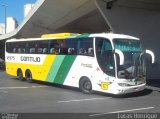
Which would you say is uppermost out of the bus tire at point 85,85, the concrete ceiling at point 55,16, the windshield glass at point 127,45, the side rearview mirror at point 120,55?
the concrete ceiling at point 55,16

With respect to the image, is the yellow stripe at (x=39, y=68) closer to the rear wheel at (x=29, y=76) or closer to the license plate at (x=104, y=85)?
the rear wheel at (x=29, y=76)

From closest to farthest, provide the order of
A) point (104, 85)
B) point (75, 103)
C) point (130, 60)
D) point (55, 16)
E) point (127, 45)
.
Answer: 1. point (75, 103)
2. point (104, 85)
3. point (130, 60)
4. point (127, 45)
5. point (55, 16)

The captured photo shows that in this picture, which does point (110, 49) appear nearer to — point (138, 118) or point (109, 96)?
point (109, 96)

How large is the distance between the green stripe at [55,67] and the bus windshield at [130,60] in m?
3.92

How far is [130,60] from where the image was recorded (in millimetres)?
17531

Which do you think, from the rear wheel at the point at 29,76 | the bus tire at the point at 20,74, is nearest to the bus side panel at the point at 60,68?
the rear wheel at the point at 29,76

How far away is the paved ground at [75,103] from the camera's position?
1309cm

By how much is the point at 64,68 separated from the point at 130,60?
13.7 feet

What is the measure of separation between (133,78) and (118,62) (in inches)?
40.8

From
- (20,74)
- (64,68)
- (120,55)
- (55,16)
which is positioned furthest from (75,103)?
(55,16)

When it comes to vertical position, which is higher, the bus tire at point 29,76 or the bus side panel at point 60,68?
the bus side panel at point 60,68

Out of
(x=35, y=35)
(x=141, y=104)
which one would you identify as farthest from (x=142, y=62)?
(x=35, y=35)

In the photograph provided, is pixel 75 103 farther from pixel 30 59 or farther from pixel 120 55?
pixel 30 59

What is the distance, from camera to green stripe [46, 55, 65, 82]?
67.7 ft
